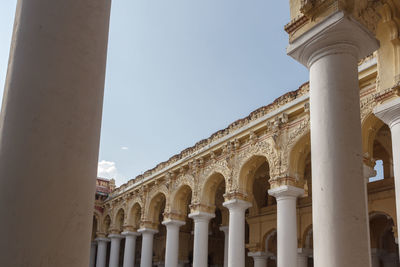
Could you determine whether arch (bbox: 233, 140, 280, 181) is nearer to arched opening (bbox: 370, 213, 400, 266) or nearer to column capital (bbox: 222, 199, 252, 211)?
column capital (bbox: 222, 199, 252, 211)

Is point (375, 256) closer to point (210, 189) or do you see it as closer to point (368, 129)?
point (210, 189)

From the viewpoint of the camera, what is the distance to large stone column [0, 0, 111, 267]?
1.65 m

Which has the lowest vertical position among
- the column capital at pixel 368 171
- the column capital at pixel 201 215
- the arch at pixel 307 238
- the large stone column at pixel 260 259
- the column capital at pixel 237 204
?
the large stone column at pixel 260 259

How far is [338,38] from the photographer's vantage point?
12.6 feet

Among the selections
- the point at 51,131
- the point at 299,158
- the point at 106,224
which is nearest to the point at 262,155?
the point at 299,158

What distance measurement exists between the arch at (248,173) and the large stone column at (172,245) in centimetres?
440

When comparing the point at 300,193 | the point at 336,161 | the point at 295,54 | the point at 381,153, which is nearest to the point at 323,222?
the point at 336,161

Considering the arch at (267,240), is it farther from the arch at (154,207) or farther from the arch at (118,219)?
the arch at (118,219)

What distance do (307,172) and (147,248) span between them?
7597mm

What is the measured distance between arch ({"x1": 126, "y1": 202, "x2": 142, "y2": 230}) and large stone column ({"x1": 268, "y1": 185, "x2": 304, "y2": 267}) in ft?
37.1

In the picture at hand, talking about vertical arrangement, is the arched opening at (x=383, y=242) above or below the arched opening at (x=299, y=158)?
below

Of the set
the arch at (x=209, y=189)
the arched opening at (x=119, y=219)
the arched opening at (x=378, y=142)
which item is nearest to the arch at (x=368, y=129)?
the arched opening at (x=378, y=142)

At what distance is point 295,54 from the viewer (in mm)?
4168

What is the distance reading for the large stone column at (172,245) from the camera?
1574 cm
